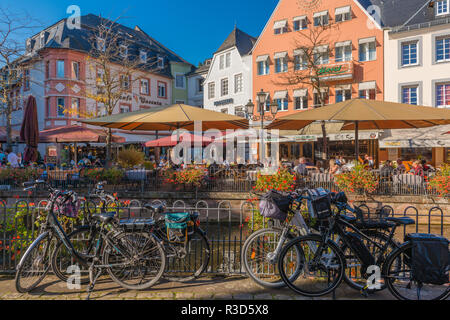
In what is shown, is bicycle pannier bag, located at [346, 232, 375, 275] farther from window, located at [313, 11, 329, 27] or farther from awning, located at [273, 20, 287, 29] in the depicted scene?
awning, located at [273, 20, 287, 29]

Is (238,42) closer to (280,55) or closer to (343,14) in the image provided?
(280,55)

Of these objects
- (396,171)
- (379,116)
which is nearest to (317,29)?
(396,171)

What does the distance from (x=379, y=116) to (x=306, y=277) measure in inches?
182

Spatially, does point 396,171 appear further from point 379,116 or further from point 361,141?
point 361,141

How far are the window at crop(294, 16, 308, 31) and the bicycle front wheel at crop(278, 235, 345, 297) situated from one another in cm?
2450

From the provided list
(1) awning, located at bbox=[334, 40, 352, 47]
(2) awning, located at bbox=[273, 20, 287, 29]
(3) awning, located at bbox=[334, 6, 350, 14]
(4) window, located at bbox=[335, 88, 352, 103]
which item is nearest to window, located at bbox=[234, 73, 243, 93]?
(2) awning, located at bbox=[273, 20, 287, 29]

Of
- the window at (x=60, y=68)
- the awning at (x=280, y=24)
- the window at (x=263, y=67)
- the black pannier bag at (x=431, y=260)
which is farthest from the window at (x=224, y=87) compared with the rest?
the black pannier bag at (x=431, y=260)

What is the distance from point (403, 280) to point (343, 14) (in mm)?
24473

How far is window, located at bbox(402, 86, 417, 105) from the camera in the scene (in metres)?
20.9

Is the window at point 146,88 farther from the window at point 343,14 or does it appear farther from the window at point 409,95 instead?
the window at point 409,95

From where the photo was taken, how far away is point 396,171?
10250mm

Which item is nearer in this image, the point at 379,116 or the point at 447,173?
the point at 379,116

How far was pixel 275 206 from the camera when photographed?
12.4 ft

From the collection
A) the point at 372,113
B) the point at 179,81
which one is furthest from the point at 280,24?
the point at 372,113
